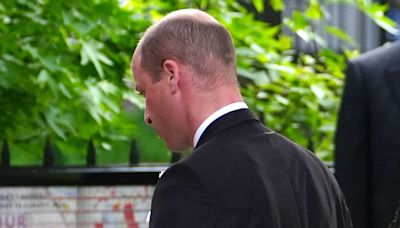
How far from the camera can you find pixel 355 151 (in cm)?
404

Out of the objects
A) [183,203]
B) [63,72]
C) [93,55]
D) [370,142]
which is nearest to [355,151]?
[370,142]

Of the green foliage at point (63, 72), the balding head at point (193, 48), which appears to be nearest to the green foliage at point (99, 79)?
the green foliage at point (63, 72)

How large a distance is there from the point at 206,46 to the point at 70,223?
209 centimetres

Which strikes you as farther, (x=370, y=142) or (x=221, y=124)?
(x=370, y=142)

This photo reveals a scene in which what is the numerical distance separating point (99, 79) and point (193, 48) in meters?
2.52

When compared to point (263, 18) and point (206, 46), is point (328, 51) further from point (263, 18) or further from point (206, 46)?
point (206, 46)

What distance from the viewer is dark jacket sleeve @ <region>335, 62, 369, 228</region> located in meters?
4.04

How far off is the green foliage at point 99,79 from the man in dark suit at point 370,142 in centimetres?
127

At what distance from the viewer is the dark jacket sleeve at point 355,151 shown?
404cm

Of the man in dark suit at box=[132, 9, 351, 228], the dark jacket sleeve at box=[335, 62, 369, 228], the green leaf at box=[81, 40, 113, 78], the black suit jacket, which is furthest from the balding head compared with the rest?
the green leaf at box=[81, 40, 113, 78]

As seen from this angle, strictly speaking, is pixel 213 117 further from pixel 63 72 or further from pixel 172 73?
pixel 63 72

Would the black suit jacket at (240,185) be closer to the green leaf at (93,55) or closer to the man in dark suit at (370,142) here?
the man in dark suit at (370,142)

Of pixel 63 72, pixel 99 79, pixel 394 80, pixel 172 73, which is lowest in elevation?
pixel 99 79

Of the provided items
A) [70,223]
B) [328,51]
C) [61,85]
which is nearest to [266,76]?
[328,51]
